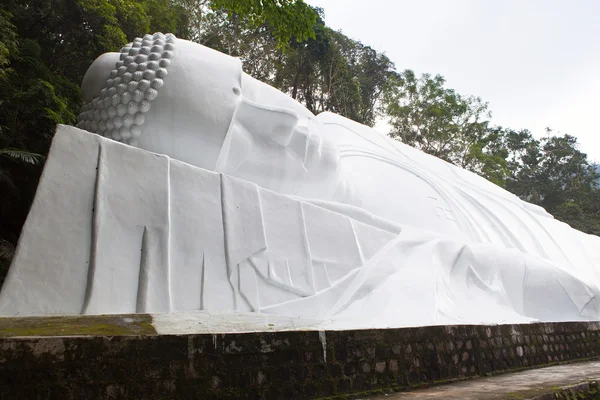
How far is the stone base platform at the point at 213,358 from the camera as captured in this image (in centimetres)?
146

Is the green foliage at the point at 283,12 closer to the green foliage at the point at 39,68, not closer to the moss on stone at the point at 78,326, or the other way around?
the green foliage at the point at 39,68

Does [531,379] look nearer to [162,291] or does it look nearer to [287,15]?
[162,291]

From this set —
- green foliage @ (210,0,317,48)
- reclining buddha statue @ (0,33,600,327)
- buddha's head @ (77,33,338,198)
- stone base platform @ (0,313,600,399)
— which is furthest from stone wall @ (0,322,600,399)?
green foliage @ (210,0,317,48)

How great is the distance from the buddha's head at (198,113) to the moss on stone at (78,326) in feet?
5.98

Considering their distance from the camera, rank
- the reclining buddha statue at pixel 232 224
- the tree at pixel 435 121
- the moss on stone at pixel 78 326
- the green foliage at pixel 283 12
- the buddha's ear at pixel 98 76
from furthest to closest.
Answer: the tree at pixel 435 121
the green foliage at pixel 283 12
the buddha's ear at pixel 98 76
the reclining buddha statue at pixel 232 224
the moss on stone at pixel 78 326

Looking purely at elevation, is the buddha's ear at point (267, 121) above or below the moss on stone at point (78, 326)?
above

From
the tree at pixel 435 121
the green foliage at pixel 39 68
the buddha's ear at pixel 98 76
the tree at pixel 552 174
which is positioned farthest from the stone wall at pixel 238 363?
the tree at pixel 552 174

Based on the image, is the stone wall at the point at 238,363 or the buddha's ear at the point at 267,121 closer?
the stone wall at the point at 238,363

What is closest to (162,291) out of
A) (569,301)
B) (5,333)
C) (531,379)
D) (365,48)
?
(5,333)

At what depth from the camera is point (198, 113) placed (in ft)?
11.9

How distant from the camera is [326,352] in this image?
223cm

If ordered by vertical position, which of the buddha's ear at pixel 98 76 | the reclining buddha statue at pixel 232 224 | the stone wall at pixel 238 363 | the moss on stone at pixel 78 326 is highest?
the buddha's ear at pixel 98 76

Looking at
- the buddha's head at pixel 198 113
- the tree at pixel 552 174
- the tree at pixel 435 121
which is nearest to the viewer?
the buddha's head at pixel 198 113

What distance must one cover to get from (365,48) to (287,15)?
1516cm
